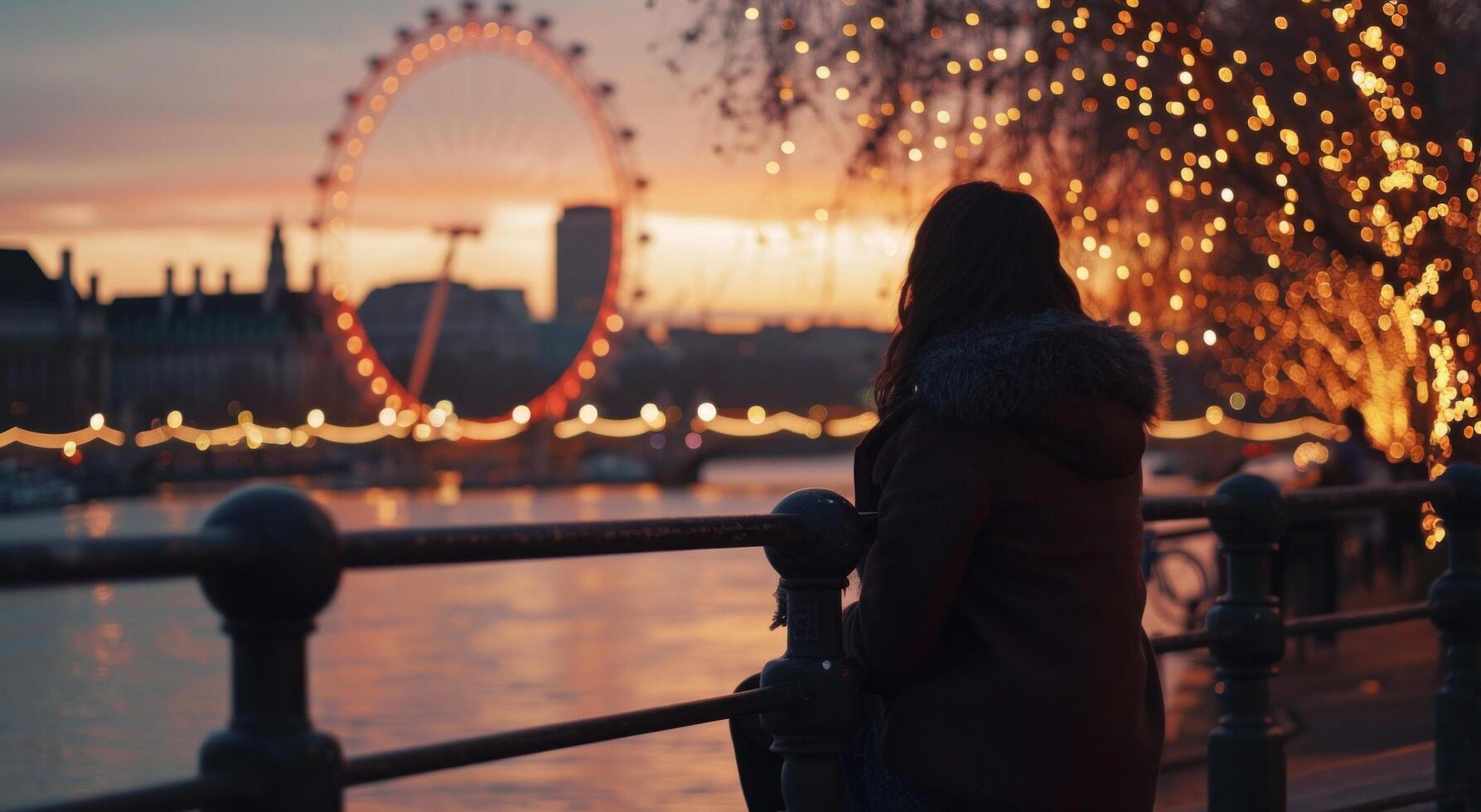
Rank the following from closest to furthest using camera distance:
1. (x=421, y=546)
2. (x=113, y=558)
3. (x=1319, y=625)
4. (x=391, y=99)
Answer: (x=113, y=558)
(x=421, y=546)
(x=1319, y=625)
(x=391, y=99)

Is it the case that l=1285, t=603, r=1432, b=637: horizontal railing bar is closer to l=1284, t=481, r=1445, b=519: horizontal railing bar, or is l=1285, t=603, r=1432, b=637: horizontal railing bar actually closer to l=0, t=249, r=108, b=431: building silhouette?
l=1284, t=481, r=1445, b=519: horizontal railing bar

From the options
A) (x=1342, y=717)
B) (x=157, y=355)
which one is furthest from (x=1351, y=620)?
(x=157, y=355)

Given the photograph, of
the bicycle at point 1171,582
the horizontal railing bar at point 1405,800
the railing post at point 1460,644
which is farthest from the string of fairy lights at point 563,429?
the horizontal railing bar at point 1405,800

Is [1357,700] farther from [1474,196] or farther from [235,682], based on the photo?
[235,682]

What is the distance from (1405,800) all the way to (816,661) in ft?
6.18

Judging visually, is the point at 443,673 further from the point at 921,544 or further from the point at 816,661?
the point at 921,544

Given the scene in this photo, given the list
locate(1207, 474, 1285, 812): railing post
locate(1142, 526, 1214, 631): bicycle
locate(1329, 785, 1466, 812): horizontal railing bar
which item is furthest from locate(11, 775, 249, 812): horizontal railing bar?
locate(1142, 526, 1214, 631): bicycle

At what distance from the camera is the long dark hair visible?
2518 mm

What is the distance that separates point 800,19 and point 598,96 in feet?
121

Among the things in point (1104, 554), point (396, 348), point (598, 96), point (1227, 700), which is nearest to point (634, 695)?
point (1227, 700)

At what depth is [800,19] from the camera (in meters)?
9.27

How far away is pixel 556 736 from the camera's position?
2.16 metres

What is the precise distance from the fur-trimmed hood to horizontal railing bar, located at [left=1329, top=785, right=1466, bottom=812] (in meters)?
1.65

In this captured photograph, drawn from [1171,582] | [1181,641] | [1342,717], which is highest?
[1181,641]
